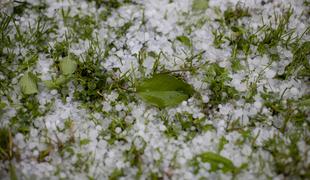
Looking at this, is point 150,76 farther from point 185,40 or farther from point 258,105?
point 258,105

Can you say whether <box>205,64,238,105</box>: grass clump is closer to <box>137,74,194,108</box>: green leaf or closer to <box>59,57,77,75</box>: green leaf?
<box>137,74,194,108</box>: green leaf

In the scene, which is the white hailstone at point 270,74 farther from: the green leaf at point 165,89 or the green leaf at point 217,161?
the green leaf at point 217,161

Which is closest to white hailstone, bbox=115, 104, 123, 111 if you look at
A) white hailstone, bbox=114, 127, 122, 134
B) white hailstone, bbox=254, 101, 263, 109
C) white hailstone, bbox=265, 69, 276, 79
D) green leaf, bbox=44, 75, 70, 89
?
white hailstone, bbox=114, 127, 122, 134

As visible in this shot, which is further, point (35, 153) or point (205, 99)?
point (205, 99)

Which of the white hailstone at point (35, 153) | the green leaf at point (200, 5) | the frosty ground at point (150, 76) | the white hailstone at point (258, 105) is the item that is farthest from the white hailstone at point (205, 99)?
the white hailstone at point (35, 153)

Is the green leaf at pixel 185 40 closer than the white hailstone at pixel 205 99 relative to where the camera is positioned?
No

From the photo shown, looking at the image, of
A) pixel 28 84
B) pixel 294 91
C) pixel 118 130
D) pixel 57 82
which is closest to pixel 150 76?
pixel 118 130
